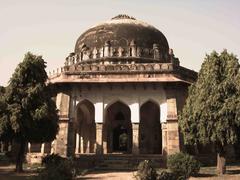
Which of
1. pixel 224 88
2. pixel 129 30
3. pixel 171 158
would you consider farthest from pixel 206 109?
pixel 129 30

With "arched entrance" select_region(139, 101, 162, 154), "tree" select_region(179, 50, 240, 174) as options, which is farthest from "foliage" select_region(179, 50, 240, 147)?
"arched entrance" select_region(139, 101, 162, 154)

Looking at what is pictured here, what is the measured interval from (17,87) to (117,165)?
6.04 metres

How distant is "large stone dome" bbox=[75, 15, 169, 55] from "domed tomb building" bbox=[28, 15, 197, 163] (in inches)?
29.7

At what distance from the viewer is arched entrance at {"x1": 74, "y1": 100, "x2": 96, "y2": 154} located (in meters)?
19.1

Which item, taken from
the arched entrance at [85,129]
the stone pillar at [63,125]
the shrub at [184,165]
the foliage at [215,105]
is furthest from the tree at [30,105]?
the arched entrance at [85,129]

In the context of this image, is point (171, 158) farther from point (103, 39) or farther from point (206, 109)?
point (103, 39)

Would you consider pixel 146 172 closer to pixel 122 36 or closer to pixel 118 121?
pixel 118 121

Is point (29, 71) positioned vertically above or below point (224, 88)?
above

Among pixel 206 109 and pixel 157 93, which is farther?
pixel 157 93

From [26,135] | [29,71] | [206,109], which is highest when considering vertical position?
[29,71]

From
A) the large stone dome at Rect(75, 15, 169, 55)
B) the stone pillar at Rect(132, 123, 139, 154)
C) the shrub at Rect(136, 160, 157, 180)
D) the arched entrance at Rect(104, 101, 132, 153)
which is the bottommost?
the shrub at Rect(136, 160, 157, 180)

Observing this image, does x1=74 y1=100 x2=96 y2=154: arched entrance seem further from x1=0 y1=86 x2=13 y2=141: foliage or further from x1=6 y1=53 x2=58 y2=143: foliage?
x1=0 y1=86 x2=13 y2=141: foliage

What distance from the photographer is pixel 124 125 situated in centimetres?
1914

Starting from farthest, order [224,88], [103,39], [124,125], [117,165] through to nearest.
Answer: [103,39] → [124,125] → [117,165] → [224,88]
